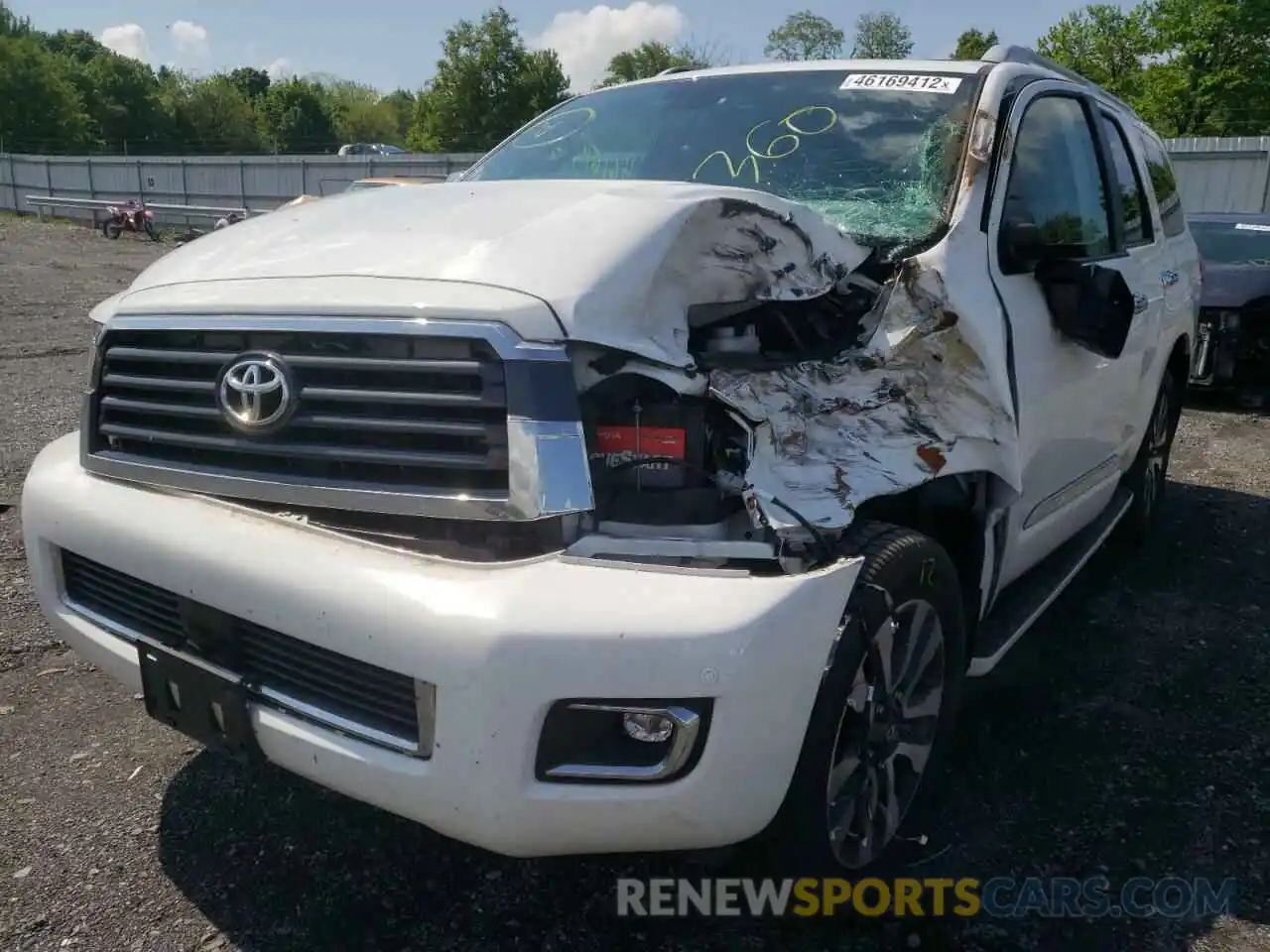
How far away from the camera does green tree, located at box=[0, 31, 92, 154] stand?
199 feet

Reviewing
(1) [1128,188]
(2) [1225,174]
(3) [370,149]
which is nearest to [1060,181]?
(1) [1128,188]

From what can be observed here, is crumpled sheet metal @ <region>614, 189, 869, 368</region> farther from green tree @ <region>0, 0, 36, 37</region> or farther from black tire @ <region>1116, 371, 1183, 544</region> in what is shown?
green tree @ <region>0, 0, 36, 37</region>

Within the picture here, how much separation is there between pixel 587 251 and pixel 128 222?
2722 centimetres

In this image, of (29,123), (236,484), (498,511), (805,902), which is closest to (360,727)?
(498,511)

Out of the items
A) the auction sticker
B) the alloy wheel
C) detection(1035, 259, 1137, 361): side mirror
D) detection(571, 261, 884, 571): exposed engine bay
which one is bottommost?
the alloy wheel

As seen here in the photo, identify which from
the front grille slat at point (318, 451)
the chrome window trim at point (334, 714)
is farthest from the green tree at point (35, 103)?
the chrome window trim at point (334, 714)

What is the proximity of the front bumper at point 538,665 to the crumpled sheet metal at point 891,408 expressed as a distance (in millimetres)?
262

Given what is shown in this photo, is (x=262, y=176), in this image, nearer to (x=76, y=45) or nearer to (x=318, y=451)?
(x=318, y=451)

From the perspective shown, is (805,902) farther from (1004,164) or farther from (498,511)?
(1004,164)

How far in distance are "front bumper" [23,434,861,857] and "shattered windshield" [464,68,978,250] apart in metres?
1.36

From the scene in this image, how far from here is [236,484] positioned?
7.67ft

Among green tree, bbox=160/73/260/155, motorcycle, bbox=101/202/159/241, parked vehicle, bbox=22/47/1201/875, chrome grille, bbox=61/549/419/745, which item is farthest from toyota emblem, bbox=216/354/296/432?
green tree, bbox=160/73/260/155

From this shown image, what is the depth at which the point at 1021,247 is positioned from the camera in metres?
2.98

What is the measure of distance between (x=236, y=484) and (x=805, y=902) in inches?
61.9
